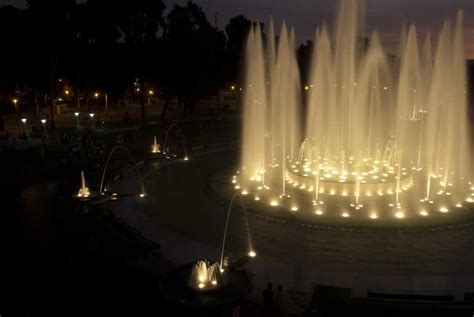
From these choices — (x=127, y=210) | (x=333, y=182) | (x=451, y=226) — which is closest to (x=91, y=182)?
(x=127, y=210)

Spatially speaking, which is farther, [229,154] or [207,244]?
[229,154]

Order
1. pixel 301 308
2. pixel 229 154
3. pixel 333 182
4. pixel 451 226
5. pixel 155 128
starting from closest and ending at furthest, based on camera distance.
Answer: pixel 301 308
pixel 451 226
pixel 333 182
pixel 229 154
pixel 155 128

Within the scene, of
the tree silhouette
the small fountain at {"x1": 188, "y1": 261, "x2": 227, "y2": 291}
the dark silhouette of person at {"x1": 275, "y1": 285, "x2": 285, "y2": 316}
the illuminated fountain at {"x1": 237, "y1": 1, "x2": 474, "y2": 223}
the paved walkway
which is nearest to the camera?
the dark silhouette of person at {"x1": 275, "y1": 285, "x2": 285, "y2": 316}

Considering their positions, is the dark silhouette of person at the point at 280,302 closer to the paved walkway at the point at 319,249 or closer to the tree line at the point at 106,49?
the paved walkway at the point at 319,249

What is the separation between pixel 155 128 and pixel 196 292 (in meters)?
36.4

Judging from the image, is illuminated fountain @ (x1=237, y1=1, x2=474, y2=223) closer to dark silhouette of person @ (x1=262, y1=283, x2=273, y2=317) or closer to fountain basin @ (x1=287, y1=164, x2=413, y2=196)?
fountain basin @ (x1=287, y1=164, x2=413, y2=196)

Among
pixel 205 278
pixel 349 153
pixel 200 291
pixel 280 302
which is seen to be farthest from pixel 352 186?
pixel 200 291

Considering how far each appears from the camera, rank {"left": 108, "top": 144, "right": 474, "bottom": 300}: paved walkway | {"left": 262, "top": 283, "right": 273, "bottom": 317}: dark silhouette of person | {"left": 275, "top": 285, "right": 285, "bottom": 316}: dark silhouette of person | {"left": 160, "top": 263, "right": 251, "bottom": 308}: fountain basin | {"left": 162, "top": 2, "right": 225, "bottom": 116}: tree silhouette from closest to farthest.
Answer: {"left": 262, "top": 283, "right": 273, "bottom": 317}: dark silhouette of person, {"left": 275, "top": 285, "right": 285, "bottom": 316}: dark silhouette of person, {"left": 160, "top": 263, "right": 251, "bottom": 308}: fountain basin, {"left": 108, "top": 144, "right": 474, "bottom": 300}: paved walkway, {"left": 162, "top": 2, "right": 225, "bottom": 116}: tree silhouette

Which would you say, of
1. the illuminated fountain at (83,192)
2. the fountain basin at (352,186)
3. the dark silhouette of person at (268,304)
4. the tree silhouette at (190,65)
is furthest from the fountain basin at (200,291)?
the tree silhouette at (190,65)

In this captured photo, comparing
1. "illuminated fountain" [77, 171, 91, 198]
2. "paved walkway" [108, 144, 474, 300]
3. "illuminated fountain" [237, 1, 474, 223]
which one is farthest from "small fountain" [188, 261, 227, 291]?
"illuminated fountain" [77, 171, 91, 198]

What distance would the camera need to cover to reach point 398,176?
21.2 m

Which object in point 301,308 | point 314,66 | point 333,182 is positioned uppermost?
point 314,66

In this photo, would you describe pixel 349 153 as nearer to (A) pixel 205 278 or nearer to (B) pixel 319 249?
(B) pixel 319 249

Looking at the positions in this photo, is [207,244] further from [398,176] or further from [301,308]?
[398,176]
